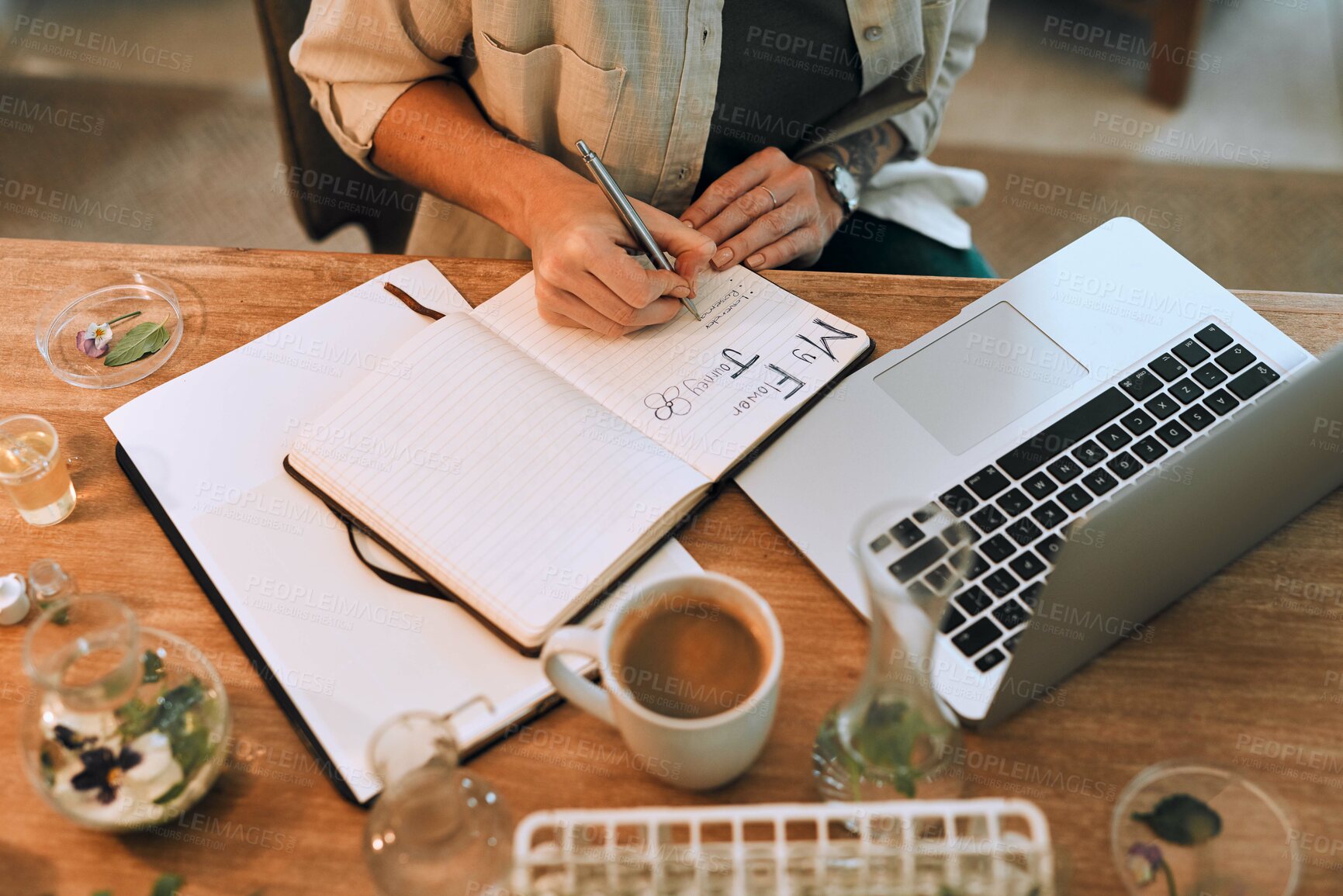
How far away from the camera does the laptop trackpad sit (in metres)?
0.77

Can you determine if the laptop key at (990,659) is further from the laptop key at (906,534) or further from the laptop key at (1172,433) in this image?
the laptop key at (1172,433)

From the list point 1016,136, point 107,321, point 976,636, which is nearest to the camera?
point 976,636

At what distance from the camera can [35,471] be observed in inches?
27.8

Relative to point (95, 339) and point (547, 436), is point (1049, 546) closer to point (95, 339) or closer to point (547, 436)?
point (547, 436)

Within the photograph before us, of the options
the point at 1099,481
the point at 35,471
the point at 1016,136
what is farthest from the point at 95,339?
the point at 1016,136

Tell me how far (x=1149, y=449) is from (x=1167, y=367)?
8 cm

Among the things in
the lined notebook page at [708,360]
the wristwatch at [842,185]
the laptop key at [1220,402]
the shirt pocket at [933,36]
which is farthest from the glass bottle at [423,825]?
the shirt pocket at [933,36]

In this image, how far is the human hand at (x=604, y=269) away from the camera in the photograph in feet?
2.61

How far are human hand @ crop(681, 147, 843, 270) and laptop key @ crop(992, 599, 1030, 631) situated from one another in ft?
1.26

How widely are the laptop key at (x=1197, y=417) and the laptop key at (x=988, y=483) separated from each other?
15cm

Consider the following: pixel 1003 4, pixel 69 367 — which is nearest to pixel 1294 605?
pixel 69 367

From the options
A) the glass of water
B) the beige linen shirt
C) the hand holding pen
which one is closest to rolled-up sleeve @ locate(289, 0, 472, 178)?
the beige linen shirt

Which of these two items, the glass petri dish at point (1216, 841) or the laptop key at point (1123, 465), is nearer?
the glass petri dish at point (1216, 841)

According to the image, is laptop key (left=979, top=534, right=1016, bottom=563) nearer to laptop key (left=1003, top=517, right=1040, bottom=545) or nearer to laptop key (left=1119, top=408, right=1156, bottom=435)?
laptop key (left=1003, top=517, right=1040, bottom=545)
